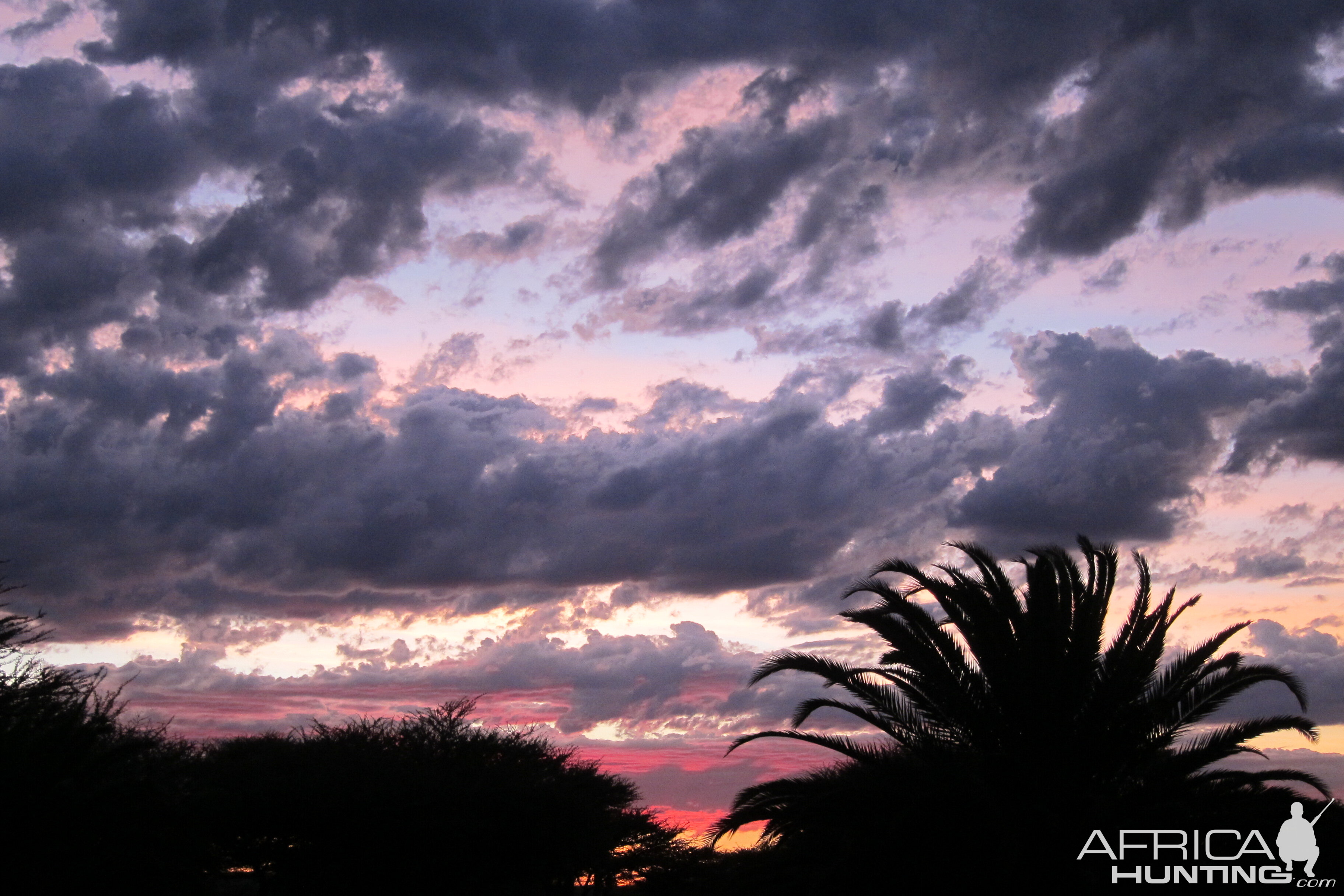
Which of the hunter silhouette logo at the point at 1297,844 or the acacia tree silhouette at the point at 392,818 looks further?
the acacia tree silhouette at the point at 392,818

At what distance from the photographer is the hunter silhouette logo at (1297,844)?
16.8 meters

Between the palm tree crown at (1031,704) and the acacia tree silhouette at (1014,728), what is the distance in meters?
0.03

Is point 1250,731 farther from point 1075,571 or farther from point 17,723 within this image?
point 17,723

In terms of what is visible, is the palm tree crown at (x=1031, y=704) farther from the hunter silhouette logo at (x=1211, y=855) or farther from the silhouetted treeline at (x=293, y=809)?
the silhouetted treeline at (x=293, y=809)

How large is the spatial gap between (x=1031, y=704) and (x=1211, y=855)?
11.3 feet

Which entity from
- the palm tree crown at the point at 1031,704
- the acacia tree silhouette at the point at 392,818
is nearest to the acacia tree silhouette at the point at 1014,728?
the palm tree crown at the point at 1031,704

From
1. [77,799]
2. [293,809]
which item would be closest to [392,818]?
[293,809]

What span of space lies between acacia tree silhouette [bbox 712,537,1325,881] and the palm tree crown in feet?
0.09

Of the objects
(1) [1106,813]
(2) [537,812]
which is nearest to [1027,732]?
(1) [1106,813]

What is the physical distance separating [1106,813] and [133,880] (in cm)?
1406

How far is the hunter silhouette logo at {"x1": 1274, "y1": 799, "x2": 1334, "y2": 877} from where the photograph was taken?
16797 mm

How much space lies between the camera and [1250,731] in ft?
59.5

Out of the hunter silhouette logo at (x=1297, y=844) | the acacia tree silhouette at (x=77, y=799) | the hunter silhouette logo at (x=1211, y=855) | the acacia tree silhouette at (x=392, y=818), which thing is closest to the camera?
the acacia tree silhouette at (x=77, y=799)

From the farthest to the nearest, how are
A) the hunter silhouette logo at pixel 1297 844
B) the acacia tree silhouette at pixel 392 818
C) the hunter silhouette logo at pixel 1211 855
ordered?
the acacia tree silhouette at pixel 392 818 → the hunter silhouette logo at pixel 1297 844 → the hunter silhouette logo at pixel 1211 855
